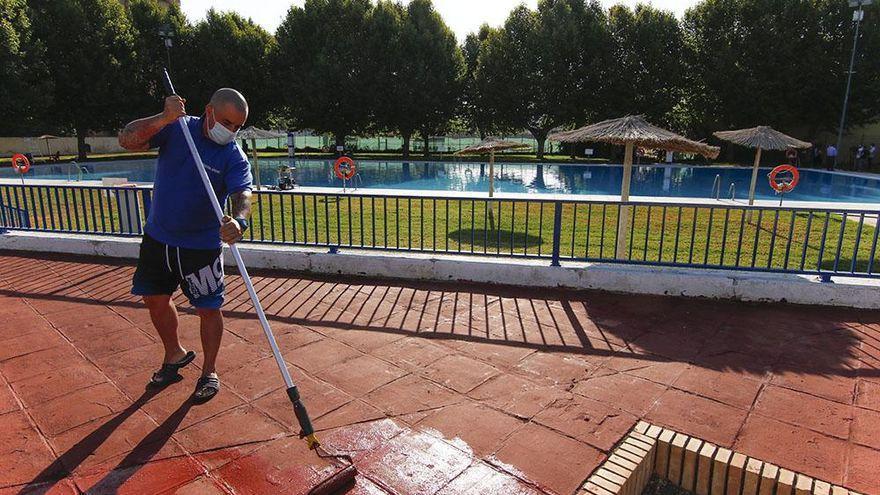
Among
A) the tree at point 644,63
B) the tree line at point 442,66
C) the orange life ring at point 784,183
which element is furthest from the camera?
the tree at point 644,63

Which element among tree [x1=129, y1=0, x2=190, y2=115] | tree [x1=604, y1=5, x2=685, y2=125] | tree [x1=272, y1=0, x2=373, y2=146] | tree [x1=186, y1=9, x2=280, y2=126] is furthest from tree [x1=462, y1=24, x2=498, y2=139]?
tree [x1=129, y1=0, x2=190, y2=115]

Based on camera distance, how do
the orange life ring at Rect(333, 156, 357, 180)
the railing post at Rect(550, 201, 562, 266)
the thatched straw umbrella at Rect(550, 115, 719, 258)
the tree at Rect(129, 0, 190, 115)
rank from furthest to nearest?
the tree at Rect(129, 0, 190, 115)
the orange life ring at Rect(333, 156, 357, 180)
the thatched straw umbrella at Rect(550, 115, 719, 258)
the railing post at Rect(550, 201, 562, 266)

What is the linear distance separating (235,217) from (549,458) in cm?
214

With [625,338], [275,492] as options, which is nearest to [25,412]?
[275,492]

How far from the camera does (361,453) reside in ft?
8.85

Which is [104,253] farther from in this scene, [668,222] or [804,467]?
[668,222]

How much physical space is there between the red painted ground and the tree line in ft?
91.2

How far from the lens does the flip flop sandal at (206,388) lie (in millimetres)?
3178

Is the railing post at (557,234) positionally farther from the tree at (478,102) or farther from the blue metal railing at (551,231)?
the tree at (478,102)

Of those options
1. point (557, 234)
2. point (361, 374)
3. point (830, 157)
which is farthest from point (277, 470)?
point (830, 157)

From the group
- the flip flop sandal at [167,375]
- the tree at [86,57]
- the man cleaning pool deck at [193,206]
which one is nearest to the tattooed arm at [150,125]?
the man cleaning pool deck at [193,206]

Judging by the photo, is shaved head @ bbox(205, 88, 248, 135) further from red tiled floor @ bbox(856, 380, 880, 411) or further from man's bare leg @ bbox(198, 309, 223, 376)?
red tiled floor @ bbox(856, 380, 880, 411)

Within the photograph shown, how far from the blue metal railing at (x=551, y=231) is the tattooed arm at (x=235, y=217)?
2.40 m

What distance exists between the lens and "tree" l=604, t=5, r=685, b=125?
98.2ft
